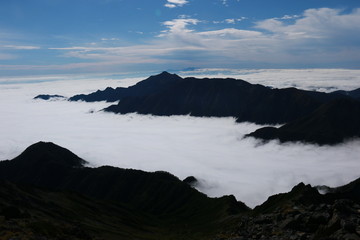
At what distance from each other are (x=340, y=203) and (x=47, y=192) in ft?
583

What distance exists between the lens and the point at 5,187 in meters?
164

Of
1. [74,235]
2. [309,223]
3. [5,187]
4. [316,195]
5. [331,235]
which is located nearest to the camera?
[331,235]

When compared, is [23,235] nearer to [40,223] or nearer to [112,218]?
[40,223]

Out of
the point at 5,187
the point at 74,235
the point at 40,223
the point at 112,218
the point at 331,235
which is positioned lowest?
the point at 112,218

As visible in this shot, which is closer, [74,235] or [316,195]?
[74,235]

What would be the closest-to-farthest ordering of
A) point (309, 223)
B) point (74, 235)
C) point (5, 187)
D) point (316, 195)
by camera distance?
point (309, 223), point (74, 235), point (316, 195), point (5, 187)

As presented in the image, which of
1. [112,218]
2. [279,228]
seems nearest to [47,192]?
[112,218]

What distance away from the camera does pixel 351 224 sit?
1977 inches

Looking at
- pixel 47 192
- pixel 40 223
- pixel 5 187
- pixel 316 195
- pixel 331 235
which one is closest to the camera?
pixel 331 235

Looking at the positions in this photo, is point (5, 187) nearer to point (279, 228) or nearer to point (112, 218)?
point (112, 218)

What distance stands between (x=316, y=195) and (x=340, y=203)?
2943 inches

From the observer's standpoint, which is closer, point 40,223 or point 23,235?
point 23,235

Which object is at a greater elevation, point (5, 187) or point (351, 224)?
point (351, 224)

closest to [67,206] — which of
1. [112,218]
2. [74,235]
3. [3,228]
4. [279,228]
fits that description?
[112,218]
